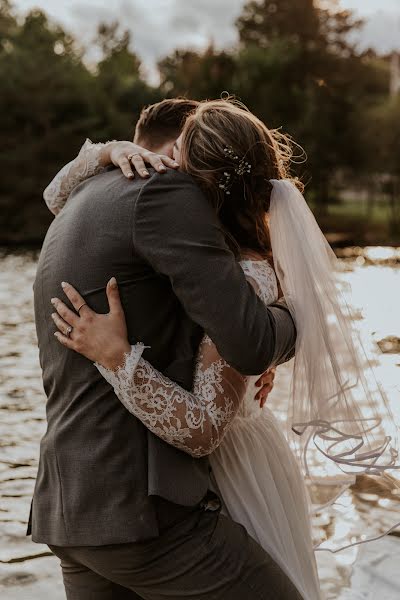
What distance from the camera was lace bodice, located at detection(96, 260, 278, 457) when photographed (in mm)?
2061

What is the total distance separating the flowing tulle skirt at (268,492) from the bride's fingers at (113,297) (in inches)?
19.2

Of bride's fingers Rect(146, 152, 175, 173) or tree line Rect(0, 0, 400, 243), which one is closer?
bride's fingers Rect(146, 152, 175, 173)

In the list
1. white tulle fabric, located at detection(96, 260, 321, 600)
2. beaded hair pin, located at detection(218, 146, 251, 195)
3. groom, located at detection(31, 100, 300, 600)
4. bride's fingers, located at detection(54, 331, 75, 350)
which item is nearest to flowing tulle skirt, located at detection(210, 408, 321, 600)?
white tulle fabric, located at detection(96, 260, 321, 600)

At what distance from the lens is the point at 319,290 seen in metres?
2.32

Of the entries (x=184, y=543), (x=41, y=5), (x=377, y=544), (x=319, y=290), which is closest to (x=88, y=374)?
(x=184, y=543)

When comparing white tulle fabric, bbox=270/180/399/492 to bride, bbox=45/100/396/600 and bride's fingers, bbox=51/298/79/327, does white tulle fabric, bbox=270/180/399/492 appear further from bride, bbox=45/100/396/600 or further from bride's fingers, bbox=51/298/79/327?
bride's fingers, bbox=51/298/79/327

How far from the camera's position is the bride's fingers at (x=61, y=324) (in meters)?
2.11

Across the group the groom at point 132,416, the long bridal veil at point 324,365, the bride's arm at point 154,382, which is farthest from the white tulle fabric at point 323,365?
the bride's arm at point 154,382

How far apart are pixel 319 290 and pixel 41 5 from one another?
60.4 meters

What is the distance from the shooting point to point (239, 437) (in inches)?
92.8

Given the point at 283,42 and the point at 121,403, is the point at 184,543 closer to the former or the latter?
the point at 121,403

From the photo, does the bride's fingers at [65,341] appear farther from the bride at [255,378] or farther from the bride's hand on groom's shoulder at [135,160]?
the bride's hand on groom's shoulder at [135,160]

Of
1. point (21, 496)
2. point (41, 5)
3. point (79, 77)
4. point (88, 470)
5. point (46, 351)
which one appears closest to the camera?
point (88, 470)

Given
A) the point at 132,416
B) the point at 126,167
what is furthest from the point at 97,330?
the point at 126,167
